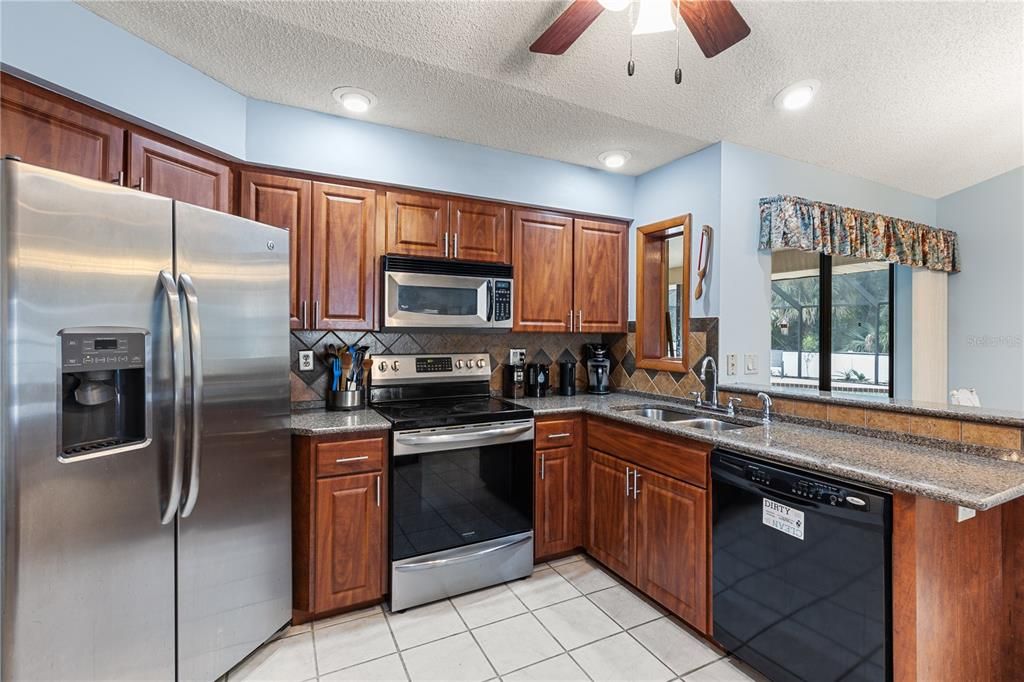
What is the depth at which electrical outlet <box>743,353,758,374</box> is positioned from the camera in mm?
2670

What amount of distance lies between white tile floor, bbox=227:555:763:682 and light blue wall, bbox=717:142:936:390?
1.48 metres

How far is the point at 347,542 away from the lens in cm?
210

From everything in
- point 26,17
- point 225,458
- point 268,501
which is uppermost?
point 26,17

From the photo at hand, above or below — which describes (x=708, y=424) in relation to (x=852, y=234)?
below

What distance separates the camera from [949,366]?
144 inches

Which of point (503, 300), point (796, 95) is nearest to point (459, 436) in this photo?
point (503, 300)

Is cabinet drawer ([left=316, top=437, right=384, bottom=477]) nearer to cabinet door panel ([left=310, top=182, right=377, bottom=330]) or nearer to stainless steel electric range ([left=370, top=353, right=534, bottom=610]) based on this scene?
stainless steel electric range ([left=370, top=353, right=534, bottom=610])

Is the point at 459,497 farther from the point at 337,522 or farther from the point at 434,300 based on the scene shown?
the point at 434,300

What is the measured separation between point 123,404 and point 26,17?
4.19ft

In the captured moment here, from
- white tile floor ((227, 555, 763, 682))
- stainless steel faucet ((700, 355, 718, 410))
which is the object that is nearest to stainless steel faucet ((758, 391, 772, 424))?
stainless steel faucet ((700, 355, 718, 410))

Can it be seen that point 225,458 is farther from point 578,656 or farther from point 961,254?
point 961,254

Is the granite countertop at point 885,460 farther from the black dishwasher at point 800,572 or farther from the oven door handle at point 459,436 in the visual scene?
the oven door handle at point 459,436

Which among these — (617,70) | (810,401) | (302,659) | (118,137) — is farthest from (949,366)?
(118,137)

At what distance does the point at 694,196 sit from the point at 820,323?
150 cm
